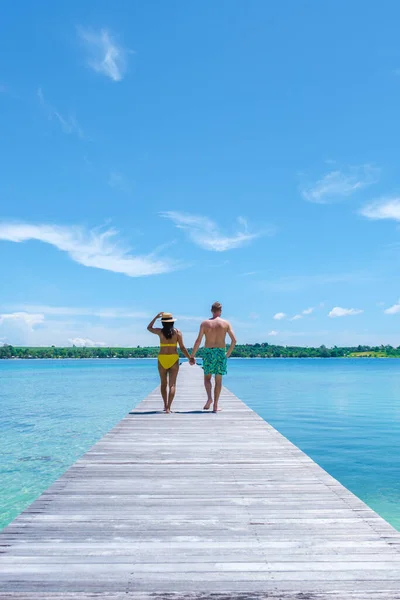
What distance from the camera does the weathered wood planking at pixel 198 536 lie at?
296 centimetres

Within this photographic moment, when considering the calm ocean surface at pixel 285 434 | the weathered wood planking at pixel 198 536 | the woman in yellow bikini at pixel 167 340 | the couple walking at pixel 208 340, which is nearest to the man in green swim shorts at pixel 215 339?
the couple walking at pixel 208 340

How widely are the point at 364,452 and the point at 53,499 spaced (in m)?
11.3

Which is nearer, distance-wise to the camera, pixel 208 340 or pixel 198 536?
pixel 198 536

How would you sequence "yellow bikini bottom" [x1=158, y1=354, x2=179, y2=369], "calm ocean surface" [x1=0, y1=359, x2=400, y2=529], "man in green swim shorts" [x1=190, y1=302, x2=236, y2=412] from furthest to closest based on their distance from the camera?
"calm ocean surface" [x1=0, y1=359, x2=400, y2=529] < "yellow bikini bottom" [x1=158, y1=354, x2=179, y2=369] < "man in green swim shorts" [x1=190, y1=302, x2=236, y2=412]

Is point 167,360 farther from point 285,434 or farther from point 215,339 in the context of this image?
point 285,434

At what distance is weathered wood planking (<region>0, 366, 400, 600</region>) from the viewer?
296cm

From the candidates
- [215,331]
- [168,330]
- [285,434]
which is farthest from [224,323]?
[285,434]

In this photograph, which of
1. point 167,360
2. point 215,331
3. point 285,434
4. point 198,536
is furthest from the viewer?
point 285,434

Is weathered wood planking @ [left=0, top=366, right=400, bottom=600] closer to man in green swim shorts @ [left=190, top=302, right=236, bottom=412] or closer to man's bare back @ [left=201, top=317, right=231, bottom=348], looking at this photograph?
man in green swim shorts @ [left=190, top=302, right=236, bottom=412]

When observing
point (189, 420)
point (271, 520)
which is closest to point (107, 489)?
point (271, 520)

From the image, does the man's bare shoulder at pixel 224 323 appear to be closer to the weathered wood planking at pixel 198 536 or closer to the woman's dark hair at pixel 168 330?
the woman's dark hair at pixel 168 330

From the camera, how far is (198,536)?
12.3 ft

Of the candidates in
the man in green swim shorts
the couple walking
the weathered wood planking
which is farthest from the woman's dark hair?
the weathered wood planking

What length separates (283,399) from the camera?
101ft
